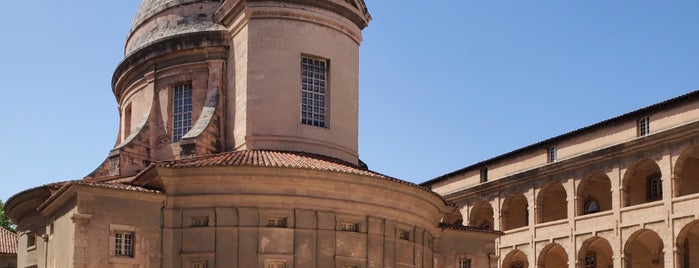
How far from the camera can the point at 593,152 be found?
4466cm

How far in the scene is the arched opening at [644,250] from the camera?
43500 mm

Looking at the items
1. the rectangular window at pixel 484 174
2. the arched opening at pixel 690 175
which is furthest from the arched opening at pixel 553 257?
the arched opening at pixel 690 175

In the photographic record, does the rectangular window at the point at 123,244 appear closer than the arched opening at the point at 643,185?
Yes

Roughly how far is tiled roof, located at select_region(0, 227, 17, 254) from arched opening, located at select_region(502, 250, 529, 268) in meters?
27.1

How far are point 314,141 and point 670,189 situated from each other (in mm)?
17766

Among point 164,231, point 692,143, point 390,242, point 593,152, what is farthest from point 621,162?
point 164,231

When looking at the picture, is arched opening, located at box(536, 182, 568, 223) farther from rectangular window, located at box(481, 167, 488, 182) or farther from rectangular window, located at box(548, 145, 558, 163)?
rectangular window, located at box(481, 167, 488, 182)

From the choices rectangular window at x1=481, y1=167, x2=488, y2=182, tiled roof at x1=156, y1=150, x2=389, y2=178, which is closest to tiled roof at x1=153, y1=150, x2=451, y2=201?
tiled roof at x1=156, y1=150, x2=389, y2=178

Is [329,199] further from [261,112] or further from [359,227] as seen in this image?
[261,112]

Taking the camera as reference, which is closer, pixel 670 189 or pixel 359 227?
pixel 359 227

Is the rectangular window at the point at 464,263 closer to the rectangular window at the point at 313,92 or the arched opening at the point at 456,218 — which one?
the rectangular window at the point at 313,92

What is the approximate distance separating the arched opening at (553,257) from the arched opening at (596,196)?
2.39 metres

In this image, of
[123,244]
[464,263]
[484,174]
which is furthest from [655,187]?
[123,244]

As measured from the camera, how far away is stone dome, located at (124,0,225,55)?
34938 mm
